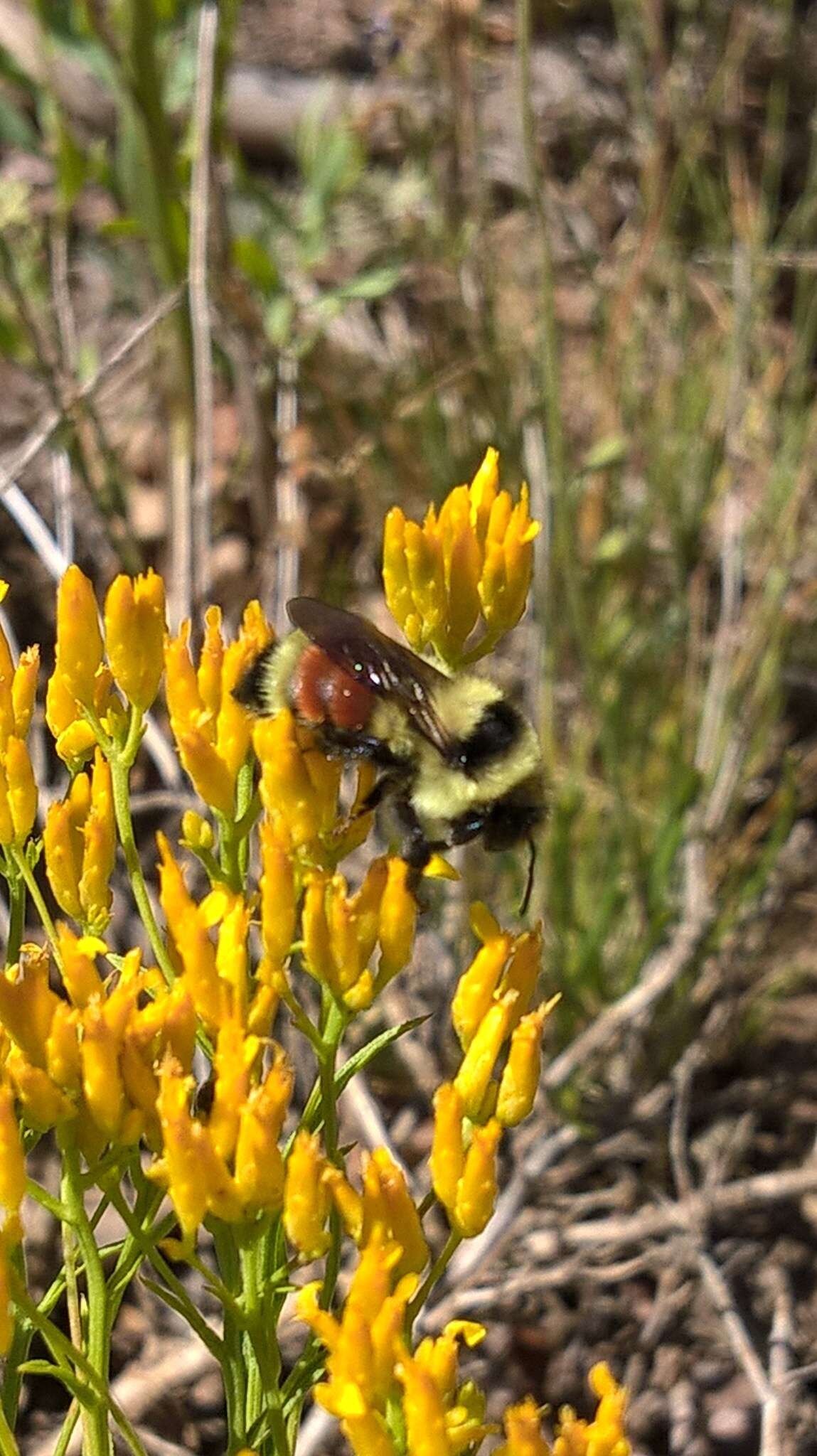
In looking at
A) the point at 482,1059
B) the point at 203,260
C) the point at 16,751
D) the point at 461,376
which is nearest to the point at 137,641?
the point at 16,751

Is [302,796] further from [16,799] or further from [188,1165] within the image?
[188,1165]

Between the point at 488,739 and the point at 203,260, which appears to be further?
the point at 203,260

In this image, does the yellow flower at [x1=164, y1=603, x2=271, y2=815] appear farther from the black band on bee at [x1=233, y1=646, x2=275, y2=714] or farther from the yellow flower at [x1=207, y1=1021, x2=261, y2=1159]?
the yellow flower at [x1=207, y1=1021, x2=261, y2=1159]

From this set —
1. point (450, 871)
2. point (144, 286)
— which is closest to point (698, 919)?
point (450, 871)

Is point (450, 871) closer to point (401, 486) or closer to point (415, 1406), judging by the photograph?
point (415, 1406)

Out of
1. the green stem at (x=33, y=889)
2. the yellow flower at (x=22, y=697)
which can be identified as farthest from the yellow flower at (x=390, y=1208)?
the yellow flower at (x=22, y=697)

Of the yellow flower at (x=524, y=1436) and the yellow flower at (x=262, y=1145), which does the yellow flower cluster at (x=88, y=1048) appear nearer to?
the yellow flower at (x=262, y=1145)
